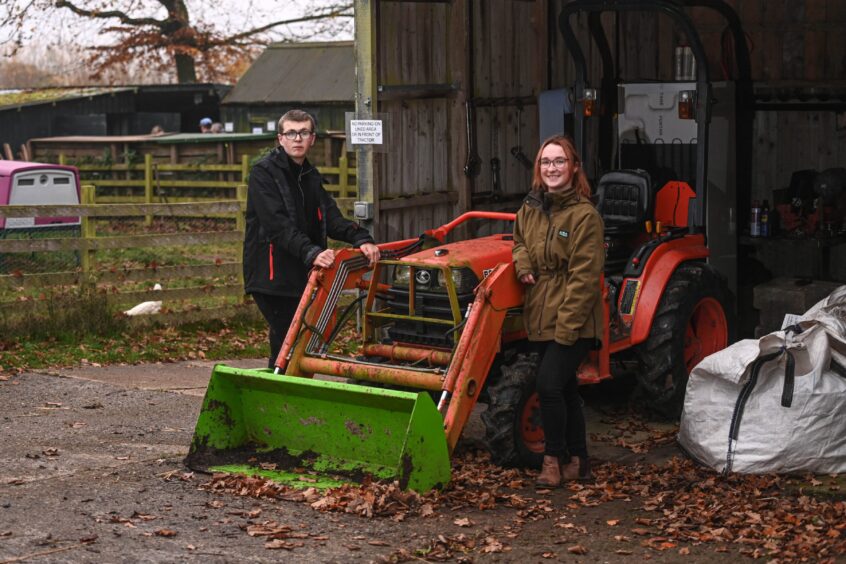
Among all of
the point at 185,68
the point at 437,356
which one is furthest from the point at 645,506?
the point at 185,68

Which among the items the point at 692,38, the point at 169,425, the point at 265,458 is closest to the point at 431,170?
the point at 692,38

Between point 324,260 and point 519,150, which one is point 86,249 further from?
point 324,260

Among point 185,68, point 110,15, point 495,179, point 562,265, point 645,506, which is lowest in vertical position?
point 645,506

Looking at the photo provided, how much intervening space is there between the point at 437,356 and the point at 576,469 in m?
0.94

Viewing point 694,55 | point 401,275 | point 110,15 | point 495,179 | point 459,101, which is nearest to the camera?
point 401,275

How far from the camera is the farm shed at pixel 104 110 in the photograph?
3097 cm

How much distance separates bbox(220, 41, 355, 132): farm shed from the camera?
1152 inches

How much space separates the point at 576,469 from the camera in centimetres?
677

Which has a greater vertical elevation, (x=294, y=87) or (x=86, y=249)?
(x=294, y=87)

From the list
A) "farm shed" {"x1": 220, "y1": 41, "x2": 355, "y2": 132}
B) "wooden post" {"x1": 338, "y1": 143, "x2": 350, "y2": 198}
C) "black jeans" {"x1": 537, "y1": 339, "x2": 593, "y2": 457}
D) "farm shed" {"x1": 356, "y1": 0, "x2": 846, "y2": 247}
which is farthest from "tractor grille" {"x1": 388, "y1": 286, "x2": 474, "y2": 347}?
"farm shed" {"x1": 220, "y1": 41, "x2": 355, "y2": 132}

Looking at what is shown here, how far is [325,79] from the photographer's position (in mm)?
29766

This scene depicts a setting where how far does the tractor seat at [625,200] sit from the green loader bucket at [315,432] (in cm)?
262

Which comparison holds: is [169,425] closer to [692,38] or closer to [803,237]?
[692,38]

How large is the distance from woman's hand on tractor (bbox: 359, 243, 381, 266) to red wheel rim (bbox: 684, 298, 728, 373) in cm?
243
